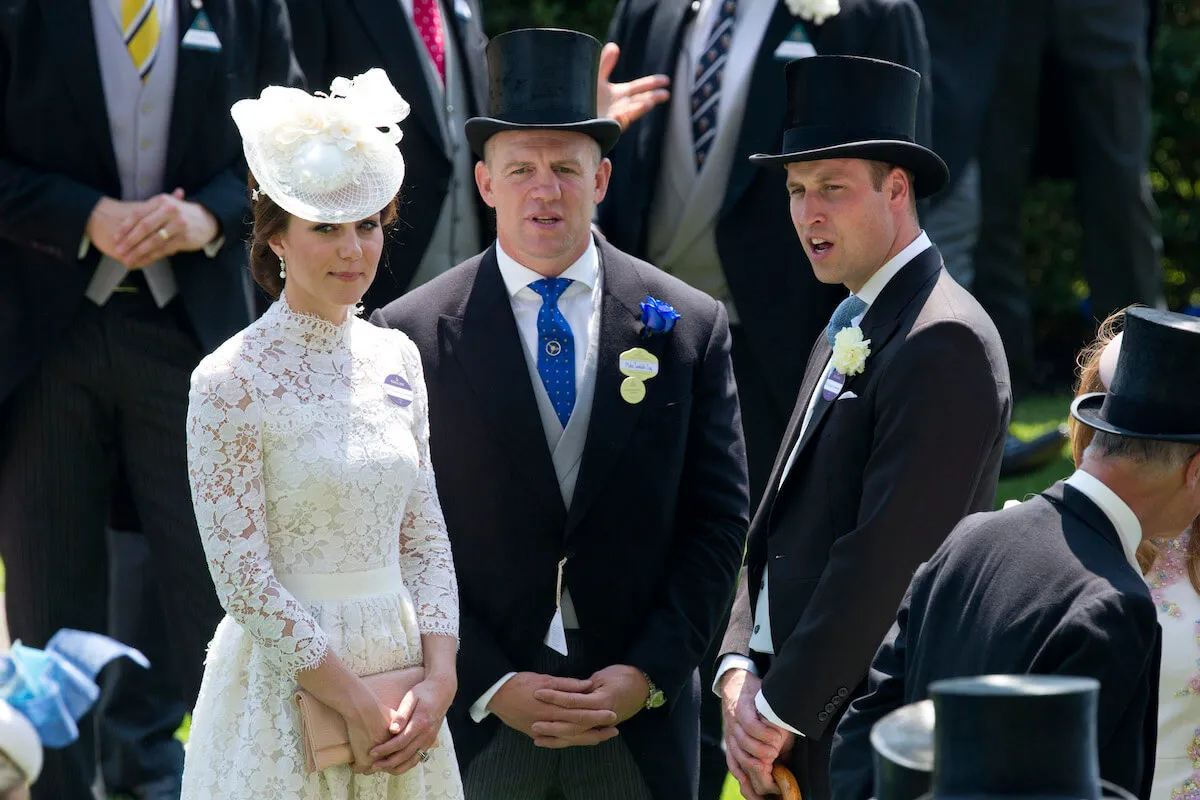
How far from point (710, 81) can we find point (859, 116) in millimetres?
1710

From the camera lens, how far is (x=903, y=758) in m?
2.42

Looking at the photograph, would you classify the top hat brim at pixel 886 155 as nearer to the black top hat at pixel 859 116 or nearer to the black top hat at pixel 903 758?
the black top hat at pixel 859 116

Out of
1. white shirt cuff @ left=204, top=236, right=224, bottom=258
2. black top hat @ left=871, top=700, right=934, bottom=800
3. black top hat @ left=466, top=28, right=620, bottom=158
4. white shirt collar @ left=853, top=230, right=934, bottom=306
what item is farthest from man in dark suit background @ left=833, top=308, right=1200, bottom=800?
white shirt cuff @ left=204, top=236, right=224, bottom=258

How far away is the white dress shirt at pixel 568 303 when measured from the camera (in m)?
4.38

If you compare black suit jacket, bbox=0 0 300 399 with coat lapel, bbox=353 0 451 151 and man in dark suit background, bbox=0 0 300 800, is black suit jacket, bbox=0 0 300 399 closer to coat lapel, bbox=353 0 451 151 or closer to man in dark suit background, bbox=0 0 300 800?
man in dark suit background, bbox=0 0 300 800

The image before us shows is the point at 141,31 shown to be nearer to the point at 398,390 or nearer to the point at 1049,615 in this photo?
the point at 398,390

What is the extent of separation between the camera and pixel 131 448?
5.12 metres

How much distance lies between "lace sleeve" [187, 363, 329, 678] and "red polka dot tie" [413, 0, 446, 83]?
2532 millimetres

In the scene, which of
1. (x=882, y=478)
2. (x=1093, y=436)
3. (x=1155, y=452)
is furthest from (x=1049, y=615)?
(x=882, y=478)

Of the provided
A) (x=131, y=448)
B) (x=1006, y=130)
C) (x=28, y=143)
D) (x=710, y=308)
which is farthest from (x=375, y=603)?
(x=1006, y=130)

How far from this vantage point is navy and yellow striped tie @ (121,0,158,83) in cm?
507

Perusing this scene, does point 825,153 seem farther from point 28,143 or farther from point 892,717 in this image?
point 28,143

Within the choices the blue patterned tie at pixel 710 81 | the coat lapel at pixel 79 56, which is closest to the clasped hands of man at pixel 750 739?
the blue patterned tie at pixel 710 81

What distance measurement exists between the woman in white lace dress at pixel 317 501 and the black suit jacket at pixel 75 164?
134cm
